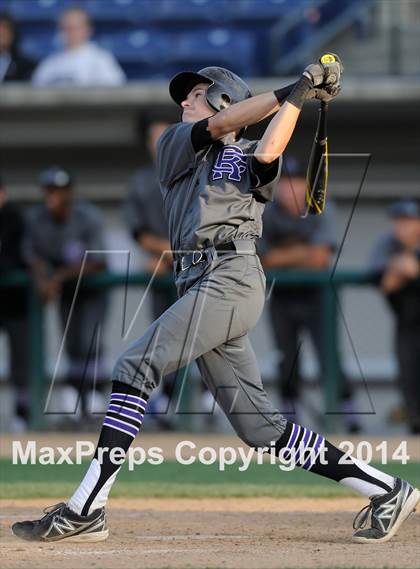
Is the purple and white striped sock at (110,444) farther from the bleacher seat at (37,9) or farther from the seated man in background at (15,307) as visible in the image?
the bleacher seat at (37,9)

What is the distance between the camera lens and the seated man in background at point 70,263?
33.2ft

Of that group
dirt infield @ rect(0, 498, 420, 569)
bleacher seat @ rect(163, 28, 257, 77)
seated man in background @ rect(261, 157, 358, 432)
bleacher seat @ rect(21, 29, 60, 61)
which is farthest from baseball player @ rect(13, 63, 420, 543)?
bleacher seat @ rect(21, 29, 60, 61)

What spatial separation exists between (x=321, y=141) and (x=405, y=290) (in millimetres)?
5077

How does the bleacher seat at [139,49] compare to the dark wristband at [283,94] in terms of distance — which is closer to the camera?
the dark wristband at [283,94]

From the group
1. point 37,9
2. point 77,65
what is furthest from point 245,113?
point 37,9

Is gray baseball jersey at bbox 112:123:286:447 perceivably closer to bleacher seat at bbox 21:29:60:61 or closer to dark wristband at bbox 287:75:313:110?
dark wristband at bbox 287:75:313:110

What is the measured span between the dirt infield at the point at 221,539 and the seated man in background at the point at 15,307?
378 centimetres

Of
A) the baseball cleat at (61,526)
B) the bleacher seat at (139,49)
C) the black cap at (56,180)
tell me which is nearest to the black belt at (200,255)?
the baseball cleat at (61,526)

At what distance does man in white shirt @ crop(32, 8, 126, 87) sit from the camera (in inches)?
463

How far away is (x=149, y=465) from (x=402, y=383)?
7.74 ft

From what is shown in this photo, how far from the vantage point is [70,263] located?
1027cm

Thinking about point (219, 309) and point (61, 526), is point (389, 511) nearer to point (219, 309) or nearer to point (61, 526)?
point (219, 309)

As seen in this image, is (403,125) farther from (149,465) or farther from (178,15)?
(149,465)

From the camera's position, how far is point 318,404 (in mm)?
10594
